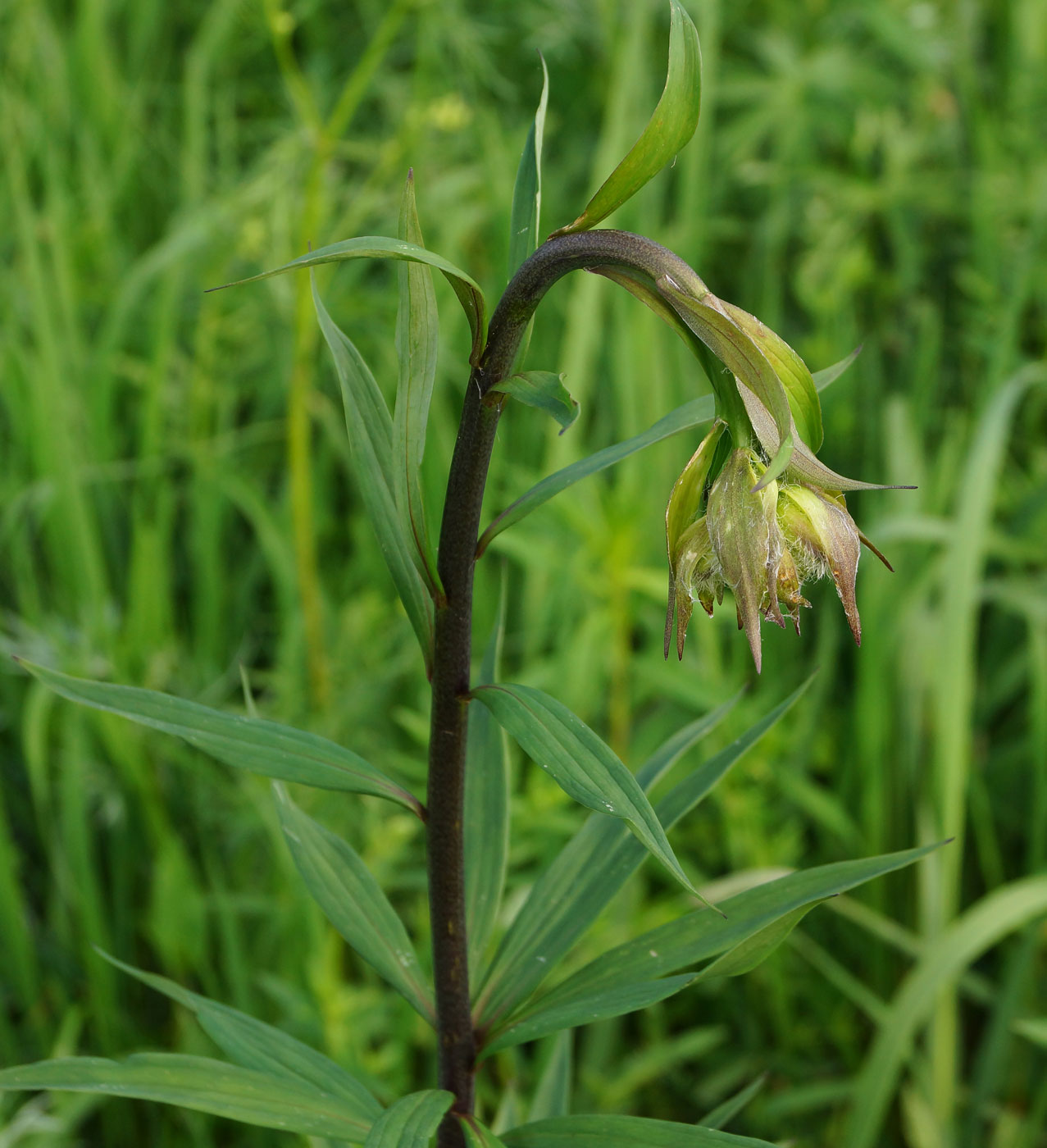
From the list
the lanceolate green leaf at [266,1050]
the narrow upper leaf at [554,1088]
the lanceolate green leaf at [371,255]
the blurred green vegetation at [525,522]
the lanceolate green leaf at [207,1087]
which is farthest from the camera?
the blurred green vegetation at [525,522]

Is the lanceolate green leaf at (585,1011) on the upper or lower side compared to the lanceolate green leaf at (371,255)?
lower

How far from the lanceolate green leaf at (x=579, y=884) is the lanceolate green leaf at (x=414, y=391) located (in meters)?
0.22

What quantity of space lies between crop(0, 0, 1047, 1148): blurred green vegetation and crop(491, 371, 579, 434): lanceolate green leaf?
0.80 metres

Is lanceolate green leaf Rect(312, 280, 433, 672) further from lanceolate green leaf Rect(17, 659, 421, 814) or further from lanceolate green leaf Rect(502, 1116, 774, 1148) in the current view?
lanceolate green leaf Rect(502, 1116, 774, 1148)

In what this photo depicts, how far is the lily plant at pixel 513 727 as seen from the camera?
0.47 metres

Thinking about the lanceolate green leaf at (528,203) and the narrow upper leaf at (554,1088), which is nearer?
the lanceolate green leaf at (528,203)

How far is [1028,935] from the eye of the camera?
1341mm

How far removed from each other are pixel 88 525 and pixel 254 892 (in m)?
0.54

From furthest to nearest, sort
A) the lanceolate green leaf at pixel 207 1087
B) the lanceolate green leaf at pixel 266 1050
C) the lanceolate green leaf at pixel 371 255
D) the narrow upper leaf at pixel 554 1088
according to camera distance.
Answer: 1. the narrow upper leaf at pixel 554 1088
2. the lanceolate green leaf at pixel 266 1050
3. the lanceolate green leaf at pixel 207 1087
4. the lanceolate green leaf at pixel 371 255

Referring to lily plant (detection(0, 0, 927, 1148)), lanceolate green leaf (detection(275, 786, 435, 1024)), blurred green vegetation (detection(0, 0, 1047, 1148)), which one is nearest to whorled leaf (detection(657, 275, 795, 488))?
lily plant (detection(0, 0, 927, 1148))

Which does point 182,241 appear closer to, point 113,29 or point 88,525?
point 88,525

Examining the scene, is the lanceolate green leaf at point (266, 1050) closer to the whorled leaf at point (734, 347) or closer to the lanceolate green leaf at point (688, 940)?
the lanceolate green leaf at point (688, 940)

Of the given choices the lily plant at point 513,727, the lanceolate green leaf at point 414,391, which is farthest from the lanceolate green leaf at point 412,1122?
the lanceolate green leaf at point 414,391

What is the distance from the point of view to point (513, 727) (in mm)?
536
